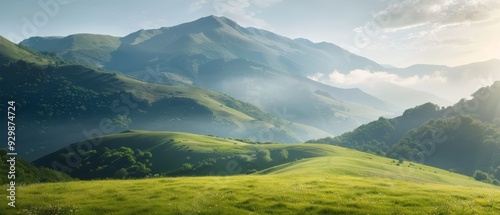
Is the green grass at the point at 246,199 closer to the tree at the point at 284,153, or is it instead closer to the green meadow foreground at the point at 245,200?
the green meadow foreground at the point at 245,200

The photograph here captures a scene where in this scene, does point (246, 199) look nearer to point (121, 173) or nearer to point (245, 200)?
point (245, 200)

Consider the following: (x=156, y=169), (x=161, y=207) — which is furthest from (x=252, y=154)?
(x=161, y=207)

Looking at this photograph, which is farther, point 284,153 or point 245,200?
point 284,153

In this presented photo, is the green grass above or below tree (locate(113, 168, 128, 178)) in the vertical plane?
above

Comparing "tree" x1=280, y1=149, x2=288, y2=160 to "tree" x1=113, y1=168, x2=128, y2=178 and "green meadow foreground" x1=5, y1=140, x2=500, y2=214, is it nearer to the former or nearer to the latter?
"tree" x1=113, y1=168, x2=128, y2=178

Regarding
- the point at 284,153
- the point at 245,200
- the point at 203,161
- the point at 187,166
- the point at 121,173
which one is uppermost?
the point at 284,153

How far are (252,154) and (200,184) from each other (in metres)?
131

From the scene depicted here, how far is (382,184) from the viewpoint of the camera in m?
43.6

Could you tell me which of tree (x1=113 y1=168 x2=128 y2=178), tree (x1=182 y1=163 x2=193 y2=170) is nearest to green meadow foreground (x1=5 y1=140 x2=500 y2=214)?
tree (x1=182 y1=163 x2=193 y2=170)

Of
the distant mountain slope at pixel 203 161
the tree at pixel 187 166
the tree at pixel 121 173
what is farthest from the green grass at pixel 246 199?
the tree at pixel 121 173

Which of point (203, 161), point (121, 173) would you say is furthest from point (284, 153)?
point (121, 173)

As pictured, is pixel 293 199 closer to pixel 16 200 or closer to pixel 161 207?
pixel 161 207

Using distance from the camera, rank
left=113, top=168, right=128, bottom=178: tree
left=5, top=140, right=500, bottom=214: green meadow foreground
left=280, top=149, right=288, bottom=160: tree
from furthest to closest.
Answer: left=113, top=168, right=128, bottom=178: tree → left=280, top=149, right=288, bottom=160: tree → left=5, top=140, right=500, bottom=214: green meadow foreground

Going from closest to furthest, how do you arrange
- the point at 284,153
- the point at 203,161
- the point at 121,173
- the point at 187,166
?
the point at 187,166
the point at 284,153
the point at 203,161
the point at 121,173
